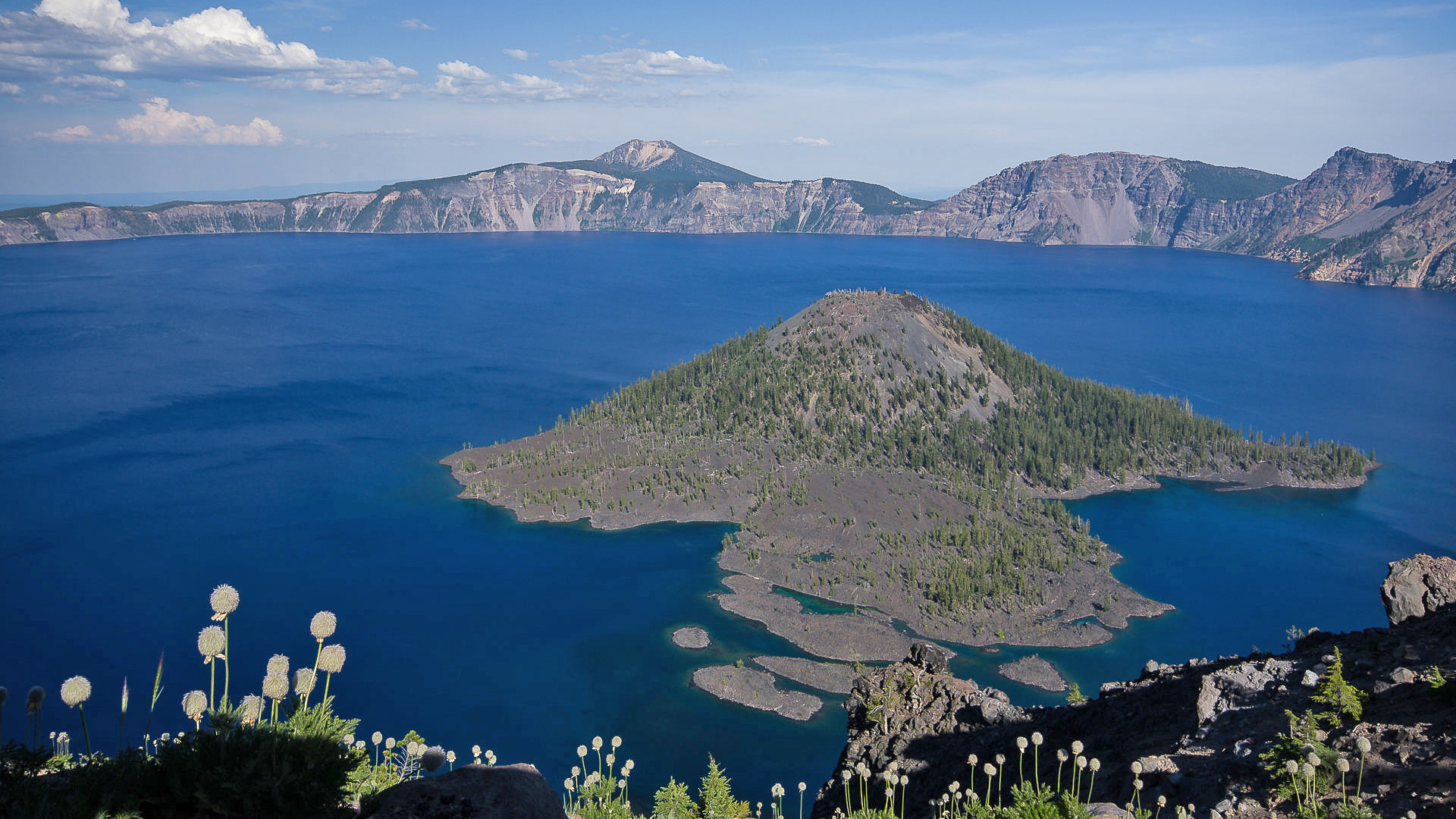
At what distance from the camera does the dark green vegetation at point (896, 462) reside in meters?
78.6

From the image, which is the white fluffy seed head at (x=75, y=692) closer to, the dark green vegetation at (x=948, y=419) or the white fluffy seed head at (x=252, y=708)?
the white fluffy seed head at (x=252, y=708)

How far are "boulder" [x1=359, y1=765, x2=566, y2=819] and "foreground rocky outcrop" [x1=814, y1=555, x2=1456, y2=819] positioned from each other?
38.7 ft

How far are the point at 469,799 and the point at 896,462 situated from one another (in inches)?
3779

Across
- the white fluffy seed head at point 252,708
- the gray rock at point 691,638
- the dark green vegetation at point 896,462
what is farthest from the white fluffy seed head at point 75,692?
the dark green vegetation at point 896,462

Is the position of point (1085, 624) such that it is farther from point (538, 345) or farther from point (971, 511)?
point (538, 345)

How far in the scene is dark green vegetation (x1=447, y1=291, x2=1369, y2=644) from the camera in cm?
7856

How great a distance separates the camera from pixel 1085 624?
72.4 meters

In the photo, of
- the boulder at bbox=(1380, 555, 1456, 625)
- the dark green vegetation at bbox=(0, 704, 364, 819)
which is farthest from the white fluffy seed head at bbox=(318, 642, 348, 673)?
the boulder at bbox=(1380, 555, 1456, 625)

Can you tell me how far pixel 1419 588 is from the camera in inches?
1108

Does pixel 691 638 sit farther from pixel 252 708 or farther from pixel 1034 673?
pixel 252 708

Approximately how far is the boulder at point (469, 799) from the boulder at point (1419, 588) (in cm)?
2809

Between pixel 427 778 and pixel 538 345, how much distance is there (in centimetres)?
18298

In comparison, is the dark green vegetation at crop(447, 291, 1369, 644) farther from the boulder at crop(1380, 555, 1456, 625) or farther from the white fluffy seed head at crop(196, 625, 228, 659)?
the white fluffy seed head at crop(196, 625, 228, 659)

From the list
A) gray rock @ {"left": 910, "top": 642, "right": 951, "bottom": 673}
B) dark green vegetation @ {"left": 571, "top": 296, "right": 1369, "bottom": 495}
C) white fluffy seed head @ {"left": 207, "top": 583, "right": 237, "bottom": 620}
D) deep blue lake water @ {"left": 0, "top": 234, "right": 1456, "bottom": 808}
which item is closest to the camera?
white fluffy seed head @ {"left": 207, "top": 583, "right": 237, "bottom": 620}
